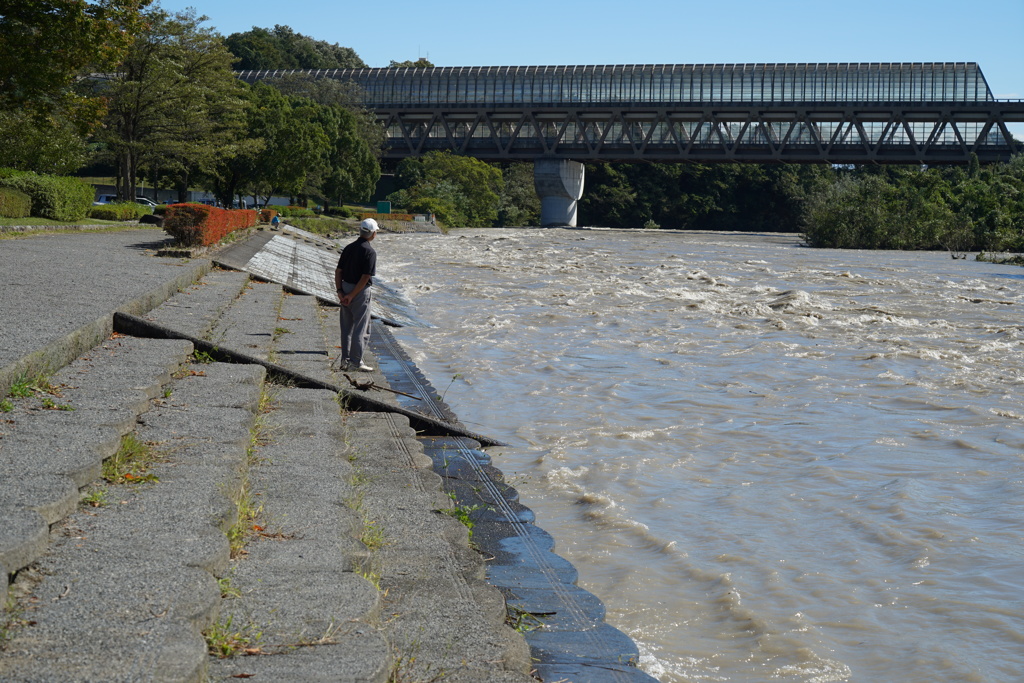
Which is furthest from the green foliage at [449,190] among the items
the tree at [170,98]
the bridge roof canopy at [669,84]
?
the tree at [170,98]

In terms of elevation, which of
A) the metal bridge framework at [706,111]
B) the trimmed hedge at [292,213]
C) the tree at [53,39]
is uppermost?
the metal bridge framework at [706,111]

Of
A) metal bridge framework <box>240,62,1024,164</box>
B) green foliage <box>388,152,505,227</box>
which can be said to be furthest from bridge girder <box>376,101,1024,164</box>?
green foliage <box>388,152,505,227</box>

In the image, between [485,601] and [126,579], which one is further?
[485,601]

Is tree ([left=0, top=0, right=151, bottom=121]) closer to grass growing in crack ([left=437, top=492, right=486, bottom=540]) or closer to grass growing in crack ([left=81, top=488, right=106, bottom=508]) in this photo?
grass growing in crack ([left=437, top=492, right=486, bottom=540])

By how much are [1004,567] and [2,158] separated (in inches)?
1320

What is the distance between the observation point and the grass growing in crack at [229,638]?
402 centimetres

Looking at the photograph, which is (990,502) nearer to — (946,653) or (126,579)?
(946,653)

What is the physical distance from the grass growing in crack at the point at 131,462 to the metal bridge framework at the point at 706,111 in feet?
290

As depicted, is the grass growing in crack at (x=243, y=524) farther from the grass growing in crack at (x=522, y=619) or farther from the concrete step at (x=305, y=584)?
the grass growing in crack at (x=522, y=619)

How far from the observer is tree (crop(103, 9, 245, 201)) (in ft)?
133

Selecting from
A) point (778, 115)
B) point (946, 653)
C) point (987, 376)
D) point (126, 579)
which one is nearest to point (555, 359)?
point (987, 376)

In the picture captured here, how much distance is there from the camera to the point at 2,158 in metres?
33.8

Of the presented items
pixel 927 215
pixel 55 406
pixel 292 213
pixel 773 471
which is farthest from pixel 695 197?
pixel 55 406

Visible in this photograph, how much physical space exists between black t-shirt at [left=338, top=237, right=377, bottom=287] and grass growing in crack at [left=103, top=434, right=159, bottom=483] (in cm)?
579
